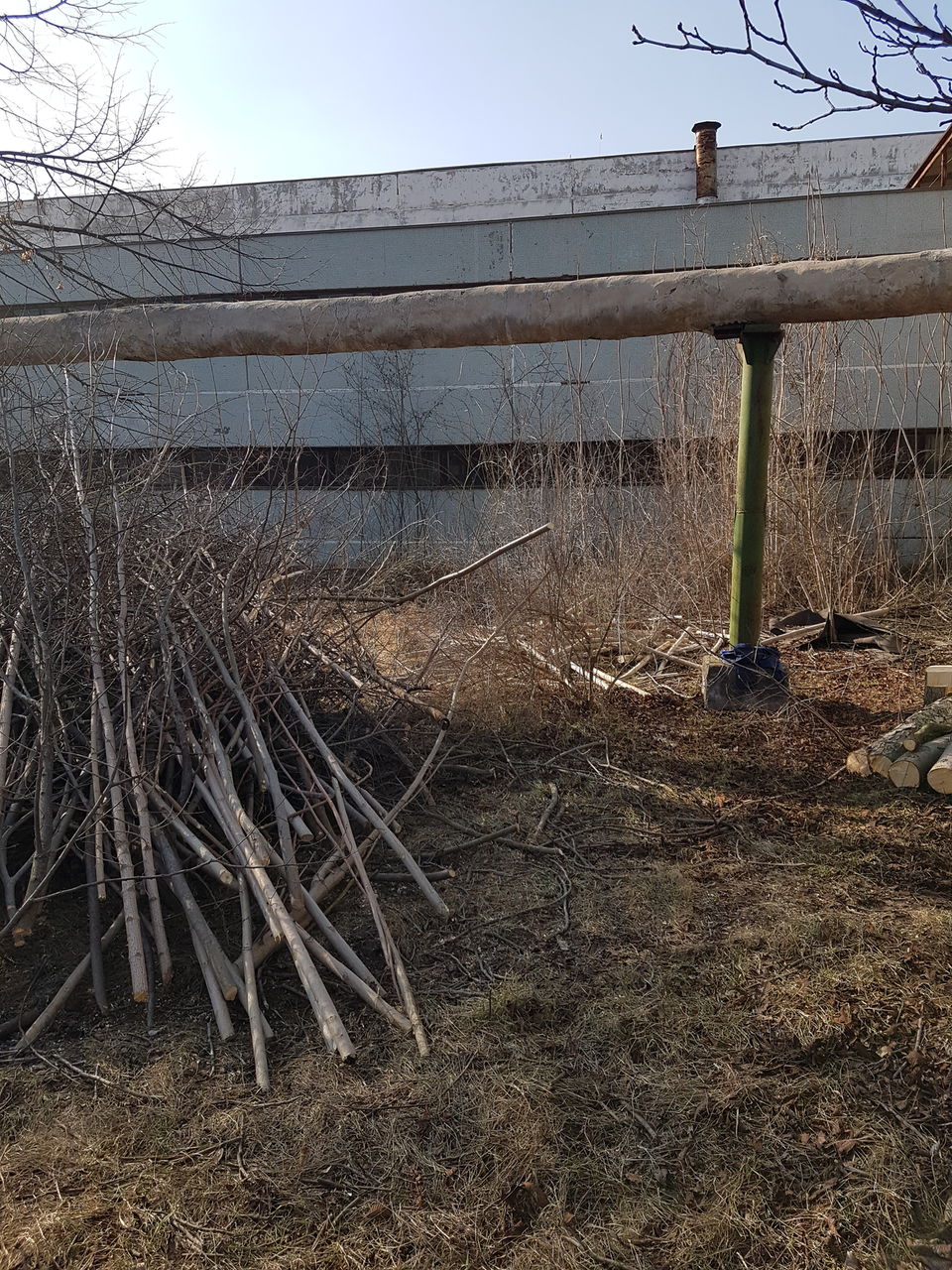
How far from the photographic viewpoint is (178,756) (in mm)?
3607

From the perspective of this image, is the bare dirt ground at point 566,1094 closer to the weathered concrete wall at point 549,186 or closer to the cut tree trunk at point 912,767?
the cut tree trunk at point 912,767

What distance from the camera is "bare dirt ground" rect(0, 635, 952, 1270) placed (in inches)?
83.1

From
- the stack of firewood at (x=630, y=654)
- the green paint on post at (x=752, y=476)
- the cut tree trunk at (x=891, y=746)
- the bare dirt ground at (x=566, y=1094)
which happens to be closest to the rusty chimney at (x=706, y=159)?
the stack of firewood at (x=630, y=654)

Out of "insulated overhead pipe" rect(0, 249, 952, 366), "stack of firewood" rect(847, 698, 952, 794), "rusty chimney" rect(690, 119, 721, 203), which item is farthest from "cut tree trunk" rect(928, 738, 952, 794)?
"rusty chimney" rect(690, 119, 721, 203)

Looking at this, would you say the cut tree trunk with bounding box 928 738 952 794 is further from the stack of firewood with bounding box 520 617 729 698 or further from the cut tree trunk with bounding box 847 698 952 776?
the stack of firewood with bounding box 520 617 729 698

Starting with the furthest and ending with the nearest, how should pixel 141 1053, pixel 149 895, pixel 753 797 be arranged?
pixel 753 797 → pixel 149 895 → pixel 141 1053

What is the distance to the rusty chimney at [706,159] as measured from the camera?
15.7 metres

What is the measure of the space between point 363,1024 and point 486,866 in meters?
1.08

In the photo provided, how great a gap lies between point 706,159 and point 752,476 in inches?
500

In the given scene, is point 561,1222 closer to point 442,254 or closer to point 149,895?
point 149,895

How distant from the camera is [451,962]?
10.5ft

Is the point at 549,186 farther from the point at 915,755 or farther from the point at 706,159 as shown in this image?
the point at 915,755

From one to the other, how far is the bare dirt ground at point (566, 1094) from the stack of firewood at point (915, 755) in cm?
49

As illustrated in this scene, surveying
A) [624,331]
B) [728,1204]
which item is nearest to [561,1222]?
[728,1204]
